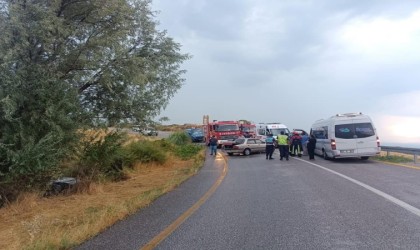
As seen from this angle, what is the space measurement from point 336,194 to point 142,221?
5152 millimetres

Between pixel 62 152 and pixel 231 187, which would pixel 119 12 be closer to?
pixel 62 152

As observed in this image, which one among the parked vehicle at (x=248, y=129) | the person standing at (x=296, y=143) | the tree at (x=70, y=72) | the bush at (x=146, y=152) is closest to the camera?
the tree at (x=70, y=72)

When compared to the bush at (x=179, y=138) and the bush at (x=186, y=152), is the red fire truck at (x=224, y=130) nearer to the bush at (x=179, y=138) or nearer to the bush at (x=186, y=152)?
the bush at (x=186, y=152)

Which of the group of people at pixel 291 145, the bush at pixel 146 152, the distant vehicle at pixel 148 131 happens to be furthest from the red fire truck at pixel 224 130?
the distant vehicle at pixel 148 131

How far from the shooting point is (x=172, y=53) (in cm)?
1730

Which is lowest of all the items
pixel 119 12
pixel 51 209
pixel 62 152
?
pixel 51 209

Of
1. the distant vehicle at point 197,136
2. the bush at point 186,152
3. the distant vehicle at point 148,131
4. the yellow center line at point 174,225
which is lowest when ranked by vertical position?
the yellow center line at point 174,225

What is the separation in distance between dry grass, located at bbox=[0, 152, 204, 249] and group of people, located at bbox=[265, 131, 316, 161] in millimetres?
8176

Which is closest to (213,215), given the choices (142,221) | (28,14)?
(142,221)

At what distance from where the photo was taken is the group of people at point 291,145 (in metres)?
25.0

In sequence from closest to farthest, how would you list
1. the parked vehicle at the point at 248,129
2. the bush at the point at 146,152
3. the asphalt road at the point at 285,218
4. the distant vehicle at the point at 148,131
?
the asphalt road at the point at 285,218
the distant vehicle at the point at 148,131
the bush at the point at 146,152
the parked vehicle at the point at 248,129

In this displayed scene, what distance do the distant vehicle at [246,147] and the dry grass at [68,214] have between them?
13822mm

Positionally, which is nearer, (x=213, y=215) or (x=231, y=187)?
(x=213, y=215)

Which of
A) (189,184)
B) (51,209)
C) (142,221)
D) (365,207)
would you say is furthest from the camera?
(189,184)
